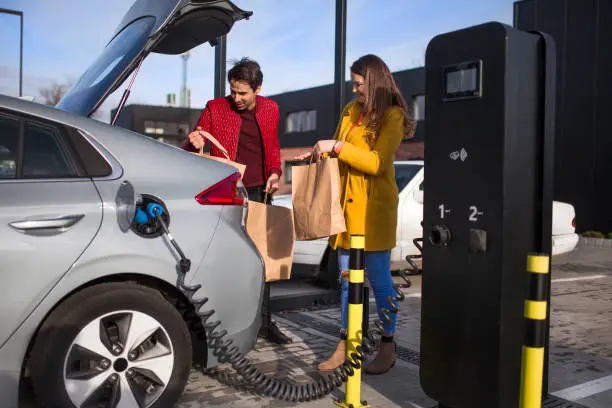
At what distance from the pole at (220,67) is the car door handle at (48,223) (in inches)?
131

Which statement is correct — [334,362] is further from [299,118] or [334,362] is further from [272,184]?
[299,118]

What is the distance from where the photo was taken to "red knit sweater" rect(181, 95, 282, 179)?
4.42 m

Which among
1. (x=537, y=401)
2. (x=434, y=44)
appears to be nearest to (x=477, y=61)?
(x=434, y=44)

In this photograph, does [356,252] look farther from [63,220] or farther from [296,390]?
[63,220]

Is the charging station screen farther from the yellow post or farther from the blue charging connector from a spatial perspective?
the blue charging connector

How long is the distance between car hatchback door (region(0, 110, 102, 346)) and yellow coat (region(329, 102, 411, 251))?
1.56 meters

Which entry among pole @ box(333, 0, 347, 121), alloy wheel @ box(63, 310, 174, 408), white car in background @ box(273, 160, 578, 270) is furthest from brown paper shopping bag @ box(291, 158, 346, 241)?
white car in background @ box(273, 160, 578, 270)

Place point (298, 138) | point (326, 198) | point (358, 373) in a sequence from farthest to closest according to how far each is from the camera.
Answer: point (298, 138)
point (326, 198)
point (358, 373)

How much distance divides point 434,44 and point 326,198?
1.02m

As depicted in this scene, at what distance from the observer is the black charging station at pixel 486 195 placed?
9.23ft

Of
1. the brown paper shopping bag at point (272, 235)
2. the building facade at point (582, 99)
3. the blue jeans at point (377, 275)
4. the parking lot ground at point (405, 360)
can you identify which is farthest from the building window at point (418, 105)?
the brown paper shopping bag at point (272, 235)

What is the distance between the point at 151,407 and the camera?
302cm

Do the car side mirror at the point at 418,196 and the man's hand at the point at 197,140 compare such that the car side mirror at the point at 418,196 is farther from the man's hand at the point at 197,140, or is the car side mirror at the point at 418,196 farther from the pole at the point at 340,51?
the man's hand at the point at 197,140

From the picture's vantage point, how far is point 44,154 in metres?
2.96
